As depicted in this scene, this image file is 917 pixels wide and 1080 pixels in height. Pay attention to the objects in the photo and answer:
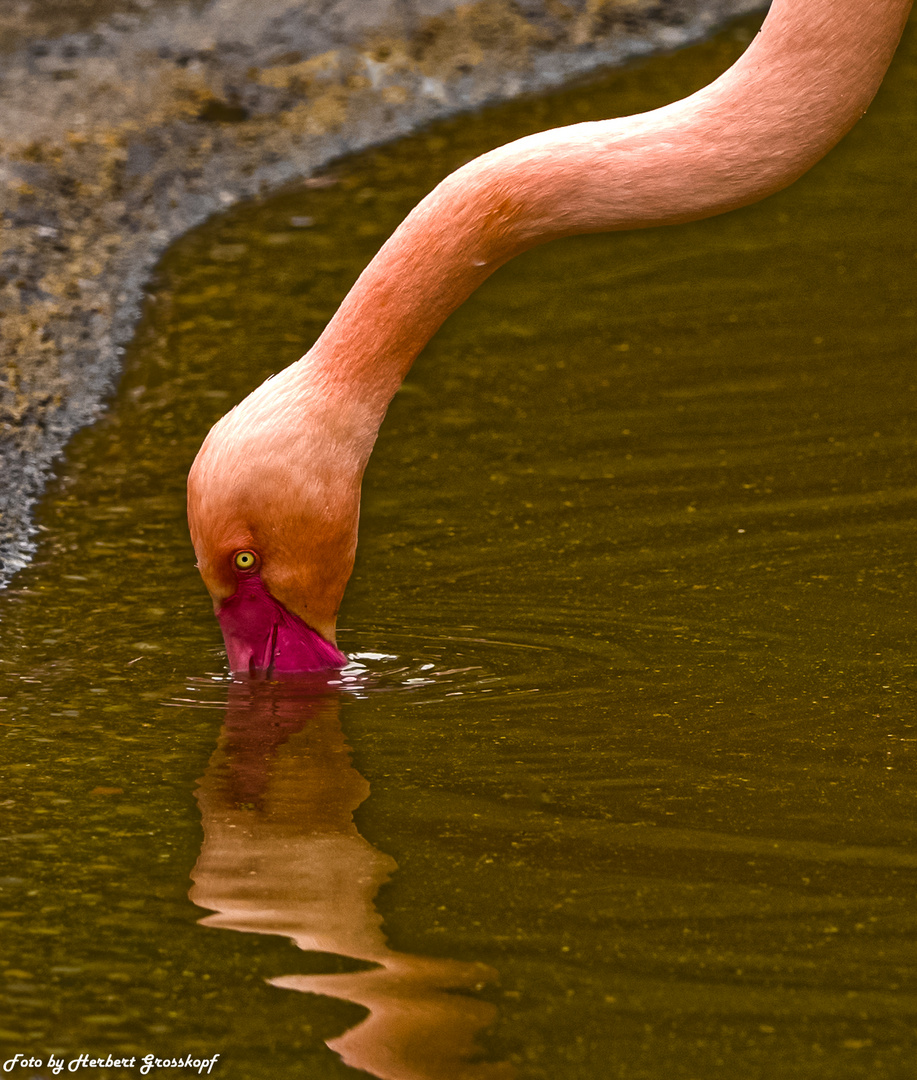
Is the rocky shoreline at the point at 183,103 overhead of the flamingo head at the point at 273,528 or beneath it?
overhead

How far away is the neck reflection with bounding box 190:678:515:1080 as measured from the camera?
2.74 meters

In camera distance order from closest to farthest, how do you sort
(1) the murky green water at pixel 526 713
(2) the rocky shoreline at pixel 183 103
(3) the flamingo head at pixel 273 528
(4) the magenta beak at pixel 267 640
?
(1) the murky green water at pixel 526 713, (3) the flamingo head at pixel 273 528, (4) the magenta beak at pixel 267 640, (2) the rocky shoreline at pixel 183 103

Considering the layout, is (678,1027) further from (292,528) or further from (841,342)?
(841,342)

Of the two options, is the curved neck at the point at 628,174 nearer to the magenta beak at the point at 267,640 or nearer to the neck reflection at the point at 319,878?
the magenta beak at the point at 267,640

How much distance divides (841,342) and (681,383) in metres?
0.61

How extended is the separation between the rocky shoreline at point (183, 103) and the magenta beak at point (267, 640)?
191cm

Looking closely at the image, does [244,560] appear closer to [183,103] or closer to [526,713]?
[526,713]

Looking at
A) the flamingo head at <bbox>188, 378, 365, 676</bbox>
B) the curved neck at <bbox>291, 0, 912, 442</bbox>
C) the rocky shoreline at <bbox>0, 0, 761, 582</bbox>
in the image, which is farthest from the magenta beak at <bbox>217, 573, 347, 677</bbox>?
the rocky shoreline at <bbox>0, 0, 761, 582</bbox>

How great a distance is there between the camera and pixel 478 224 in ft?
13.6

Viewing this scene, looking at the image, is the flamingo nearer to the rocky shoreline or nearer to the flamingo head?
the flamingo head

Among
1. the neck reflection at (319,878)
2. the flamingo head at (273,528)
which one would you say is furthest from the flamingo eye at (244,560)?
the neck reflection at (319,878)

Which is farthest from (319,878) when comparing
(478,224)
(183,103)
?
(183,103)

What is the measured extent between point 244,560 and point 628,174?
1.22 metres

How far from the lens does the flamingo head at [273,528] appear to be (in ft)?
13.3
